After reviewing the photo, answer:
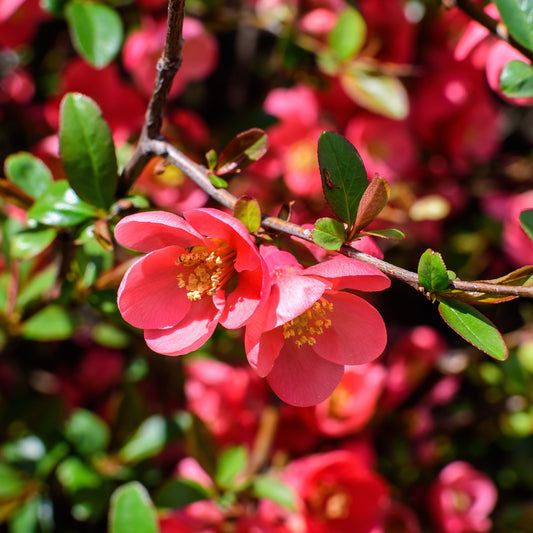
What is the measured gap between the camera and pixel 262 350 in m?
0.53

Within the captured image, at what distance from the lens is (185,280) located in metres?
0.62

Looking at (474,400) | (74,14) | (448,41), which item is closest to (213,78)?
(448,41)

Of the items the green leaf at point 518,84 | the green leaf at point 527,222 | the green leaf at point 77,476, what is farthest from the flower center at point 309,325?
the green leaf at point 77,476

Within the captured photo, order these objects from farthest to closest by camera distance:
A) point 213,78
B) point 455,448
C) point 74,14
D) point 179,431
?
point 213,78
point 455,448
point 179,431
point 74,14

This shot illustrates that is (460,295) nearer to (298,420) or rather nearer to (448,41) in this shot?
(298,420)

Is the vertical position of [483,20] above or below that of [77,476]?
above

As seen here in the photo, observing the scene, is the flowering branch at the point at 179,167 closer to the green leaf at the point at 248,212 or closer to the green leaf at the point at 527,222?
the green leaf at the point at 248,212

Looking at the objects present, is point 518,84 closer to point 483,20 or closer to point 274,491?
point 483,20

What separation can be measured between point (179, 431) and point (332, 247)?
635 millimetres

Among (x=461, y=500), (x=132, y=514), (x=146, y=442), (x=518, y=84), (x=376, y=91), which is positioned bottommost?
(x=461, y=500)

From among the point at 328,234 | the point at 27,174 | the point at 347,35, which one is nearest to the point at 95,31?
the point at 27,174

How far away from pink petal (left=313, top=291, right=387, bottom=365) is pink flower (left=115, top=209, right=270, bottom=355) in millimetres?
107

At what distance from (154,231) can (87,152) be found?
6.2 inches

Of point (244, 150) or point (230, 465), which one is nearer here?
point (244, 150)
